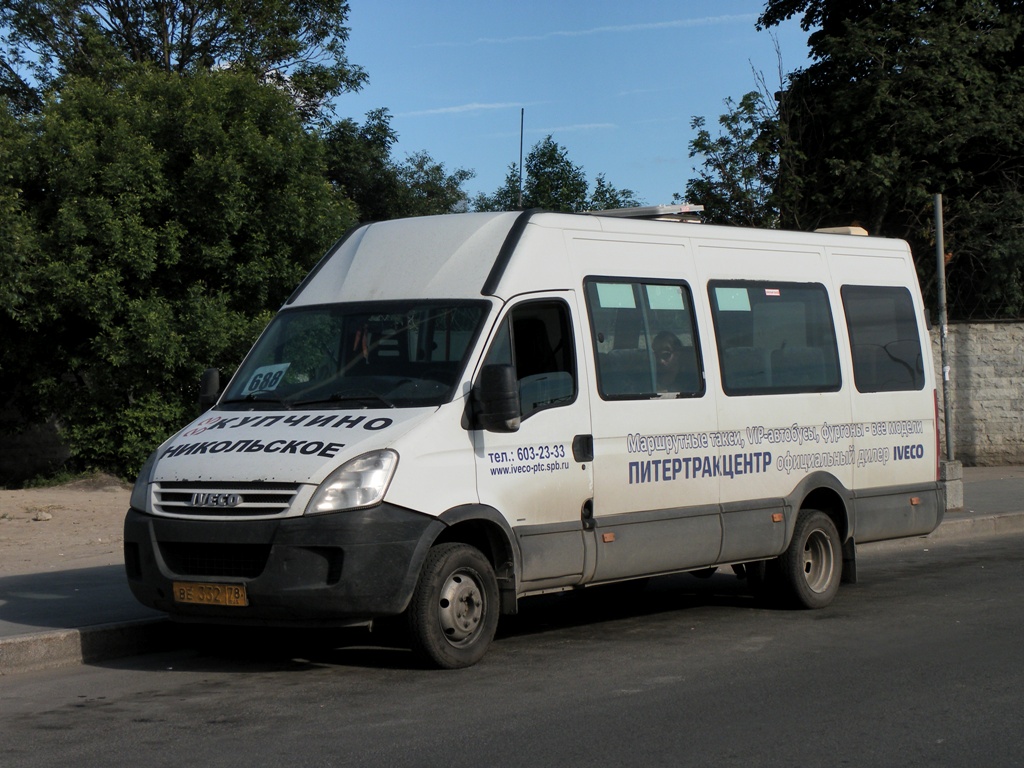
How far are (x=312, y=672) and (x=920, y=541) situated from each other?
890 cm

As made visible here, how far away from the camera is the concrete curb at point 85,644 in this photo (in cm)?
804

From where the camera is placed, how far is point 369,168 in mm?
31250

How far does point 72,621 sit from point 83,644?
539 mm

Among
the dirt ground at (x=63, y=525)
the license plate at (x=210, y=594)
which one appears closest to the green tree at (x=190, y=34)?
the dirt ground at (x=63, y=525)

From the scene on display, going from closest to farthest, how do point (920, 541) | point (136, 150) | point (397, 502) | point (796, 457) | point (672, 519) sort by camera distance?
1. point (397, 502)
2. point (672, 519)
3. point (796, 457)
4. point (920, 541)
5. point (136, 150)

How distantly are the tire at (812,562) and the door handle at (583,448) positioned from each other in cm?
232

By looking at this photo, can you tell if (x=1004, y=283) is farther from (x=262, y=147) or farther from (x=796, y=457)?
(x=796, y=457)

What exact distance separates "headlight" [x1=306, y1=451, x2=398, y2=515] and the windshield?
56cm

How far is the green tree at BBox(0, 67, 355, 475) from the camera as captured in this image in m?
18.6

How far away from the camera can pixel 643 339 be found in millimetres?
8852

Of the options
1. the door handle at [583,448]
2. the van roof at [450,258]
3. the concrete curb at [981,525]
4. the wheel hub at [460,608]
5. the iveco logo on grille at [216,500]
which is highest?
the van roof at [450,258]

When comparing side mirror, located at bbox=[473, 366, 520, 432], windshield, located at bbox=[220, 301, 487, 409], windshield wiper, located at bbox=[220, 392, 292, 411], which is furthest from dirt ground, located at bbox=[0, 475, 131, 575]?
side mirror, located at bbox=[473, 366, 520, 432]

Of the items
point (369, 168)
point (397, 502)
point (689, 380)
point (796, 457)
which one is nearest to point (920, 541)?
point (796, 457)

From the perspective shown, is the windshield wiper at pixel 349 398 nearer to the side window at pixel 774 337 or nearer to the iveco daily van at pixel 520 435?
the iveco daily van at pixel 520 435
